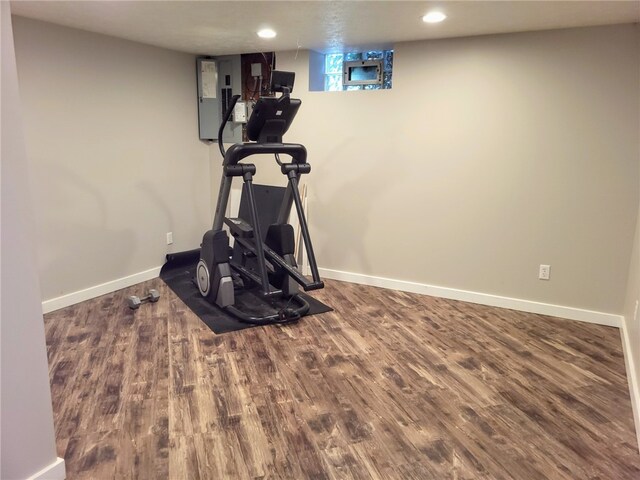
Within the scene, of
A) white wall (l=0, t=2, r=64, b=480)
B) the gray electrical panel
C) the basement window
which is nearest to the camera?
white wall (l=0, t=2, r=64, b=480)

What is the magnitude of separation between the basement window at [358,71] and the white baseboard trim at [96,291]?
2466 millimetres

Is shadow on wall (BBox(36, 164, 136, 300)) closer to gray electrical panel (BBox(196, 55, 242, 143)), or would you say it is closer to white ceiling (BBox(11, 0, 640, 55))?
white ceiling (BBox(11, 0, 640, 55))

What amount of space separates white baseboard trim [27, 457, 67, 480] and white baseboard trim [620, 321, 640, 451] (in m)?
2.50

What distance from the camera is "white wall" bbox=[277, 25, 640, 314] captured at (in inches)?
130

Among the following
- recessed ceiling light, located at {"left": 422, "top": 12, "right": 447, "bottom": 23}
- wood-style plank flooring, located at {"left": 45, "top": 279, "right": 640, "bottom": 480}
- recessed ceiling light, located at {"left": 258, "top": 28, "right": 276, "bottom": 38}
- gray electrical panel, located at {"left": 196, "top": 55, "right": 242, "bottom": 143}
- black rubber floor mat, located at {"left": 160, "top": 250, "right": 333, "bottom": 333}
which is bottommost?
wood-style plank flooring, located at {"left": 45, "top": 279, "right": 640, "bottom": 480}

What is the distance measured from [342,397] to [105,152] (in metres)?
2.86

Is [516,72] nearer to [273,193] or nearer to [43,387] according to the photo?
[273,193]

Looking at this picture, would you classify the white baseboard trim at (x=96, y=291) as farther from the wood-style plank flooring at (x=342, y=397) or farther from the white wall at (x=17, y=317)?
the white wall at (x=17, y=317)

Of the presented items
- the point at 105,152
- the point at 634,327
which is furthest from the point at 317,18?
the point at 634,327

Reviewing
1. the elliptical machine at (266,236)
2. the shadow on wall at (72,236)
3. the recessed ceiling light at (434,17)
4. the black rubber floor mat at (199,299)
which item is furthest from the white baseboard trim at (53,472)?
the recessed ceiling light at (434,17)

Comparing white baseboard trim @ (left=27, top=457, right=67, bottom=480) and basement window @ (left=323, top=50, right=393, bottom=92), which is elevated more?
basement window @ (left=323, top=50, right=393, bottom=92)

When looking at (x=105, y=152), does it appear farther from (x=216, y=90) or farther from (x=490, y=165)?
(x=490, y=165)

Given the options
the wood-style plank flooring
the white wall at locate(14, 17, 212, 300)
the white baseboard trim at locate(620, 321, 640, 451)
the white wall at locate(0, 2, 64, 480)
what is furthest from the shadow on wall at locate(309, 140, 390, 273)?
the white wall at locate(0, 2, 64, 480)

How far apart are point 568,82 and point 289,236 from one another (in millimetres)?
2373
